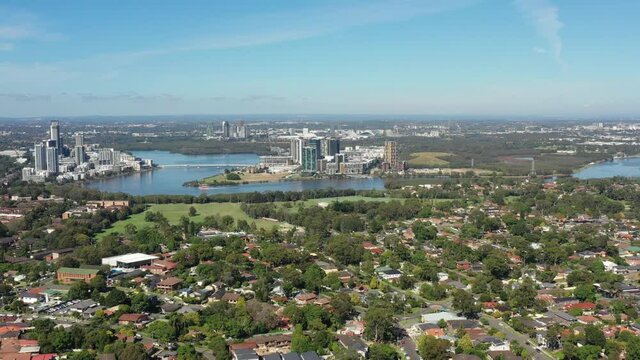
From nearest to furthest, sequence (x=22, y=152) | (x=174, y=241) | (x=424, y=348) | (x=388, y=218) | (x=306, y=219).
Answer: (x=424, y=348), (x=174, y=241), (x=306, y=219), (x=388, y=218), (x=22, y=152)

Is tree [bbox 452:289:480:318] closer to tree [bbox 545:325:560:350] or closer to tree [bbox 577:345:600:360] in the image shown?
tree [bbox 545:325:560:350]

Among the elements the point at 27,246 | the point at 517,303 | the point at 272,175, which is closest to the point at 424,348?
the point at 517,303

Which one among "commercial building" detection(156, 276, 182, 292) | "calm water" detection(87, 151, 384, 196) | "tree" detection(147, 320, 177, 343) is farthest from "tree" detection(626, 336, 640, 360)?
"calm water" detection(87, 151, 384, 196)

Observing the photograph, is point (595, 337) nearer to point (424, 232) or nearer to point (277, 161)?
Result: point (424, 232)

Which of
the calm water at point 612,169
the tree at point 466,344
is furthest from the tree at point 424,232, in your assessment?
the calm water at point 612,169

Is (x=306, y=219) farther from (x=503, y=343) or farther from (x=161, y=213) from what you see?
(x=503, y=343)
